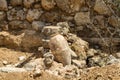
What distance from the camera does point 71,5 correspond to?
7.12 meters

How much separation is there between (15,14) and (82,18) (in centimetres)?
151

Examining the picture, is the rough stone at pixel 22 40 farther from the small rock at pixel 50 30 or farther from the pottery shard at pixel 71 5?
the pottery shard at pixel 71 5

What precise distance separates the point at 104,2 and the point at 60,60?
1506 millimetres

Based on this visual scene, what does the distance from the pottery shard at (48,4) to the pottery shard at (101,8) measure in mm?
919

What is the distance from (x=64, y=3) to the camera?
714 cm

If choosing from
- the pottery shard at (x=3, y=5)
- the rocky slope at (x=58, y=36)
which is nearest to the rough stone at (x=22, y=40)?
the rocky slope at (x=58, y=36)

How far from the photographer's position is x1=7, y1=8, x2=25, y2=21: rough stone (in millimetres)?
7461

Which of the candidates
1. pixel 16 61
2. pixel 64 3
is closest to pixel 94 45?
pixel 64 3

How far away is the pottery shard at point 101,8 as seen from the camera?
696 centimetres

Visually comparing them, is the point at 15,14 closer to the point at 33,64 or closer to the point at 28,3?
the point at 28,3

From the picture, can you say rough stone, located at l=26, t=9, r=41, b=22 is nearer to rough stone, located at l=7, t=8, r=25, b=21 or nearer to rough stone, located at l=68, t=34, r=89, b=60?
rough stone, located at l=7, t=8, r=25, b=21

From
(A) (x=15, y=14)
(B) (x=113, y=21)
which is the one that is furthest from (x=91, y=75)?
(A) (x=15, y=14)

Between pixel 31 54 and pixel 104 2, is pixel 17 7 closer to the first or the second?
pixel 31 54

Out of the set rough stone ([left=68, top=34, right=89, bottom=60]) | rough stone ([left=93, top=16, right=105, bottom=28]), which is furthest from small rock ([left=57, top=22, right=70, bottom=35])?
rough stone ([left=93, top=16, right=105, bottom=28])
